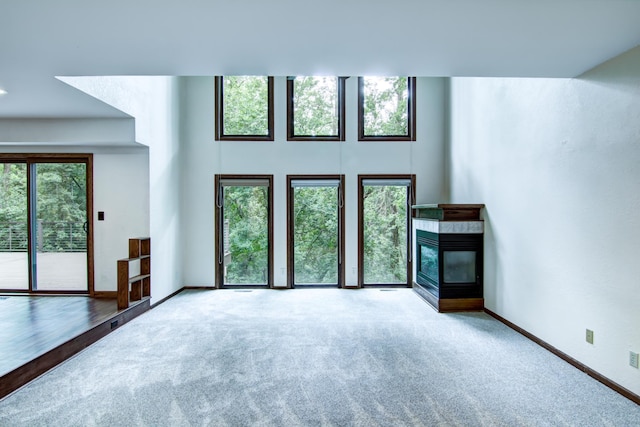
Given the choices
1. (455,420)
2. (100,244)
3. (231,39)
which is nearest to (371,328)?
(455,420)

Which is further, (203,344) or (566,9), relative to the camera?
(203,344)

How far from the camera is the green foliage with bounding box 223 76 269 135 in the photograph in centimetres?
614

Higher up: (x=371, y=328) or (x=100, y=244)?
(x=100, y=244)

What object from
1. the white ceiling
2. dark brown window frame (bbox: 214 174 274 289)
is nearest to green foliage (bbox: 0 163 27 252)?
the white ceiling

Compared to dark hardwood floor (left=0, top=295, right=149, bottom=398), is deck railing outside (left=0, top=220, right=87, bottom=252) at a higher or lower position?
higher

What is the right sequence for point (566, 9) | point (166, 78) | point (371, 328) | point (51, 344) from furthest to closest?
1. point (166, 78)
2. point (371, 328)
3. point (51, 344)
4. point (566, 9)

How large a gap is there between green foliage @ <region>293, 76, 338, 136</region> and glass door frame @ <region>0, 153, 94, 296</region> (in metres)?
3.25

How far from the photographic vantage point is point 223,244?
6105 mm

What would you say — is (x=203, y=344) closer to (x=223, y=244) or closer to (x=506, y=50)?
(x=223, y=244)

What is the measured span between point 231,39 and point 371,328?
3233 mm

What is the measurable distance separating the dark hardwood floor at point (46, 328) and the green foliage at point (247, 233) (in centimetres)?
174

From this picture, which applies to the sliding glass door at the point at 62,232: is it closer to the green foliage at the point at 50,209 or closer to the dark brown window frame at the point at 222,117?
the green foliage at the point at 50,209

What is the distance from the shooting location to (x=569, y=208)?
3107 millimetres

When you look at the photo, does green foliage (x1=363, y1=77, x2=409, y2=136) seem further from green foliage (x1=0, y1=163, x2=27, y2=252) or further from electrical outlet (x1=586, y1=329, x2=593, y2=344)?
green foliage (x1=0, y1=163, x2=27, y2=252)
